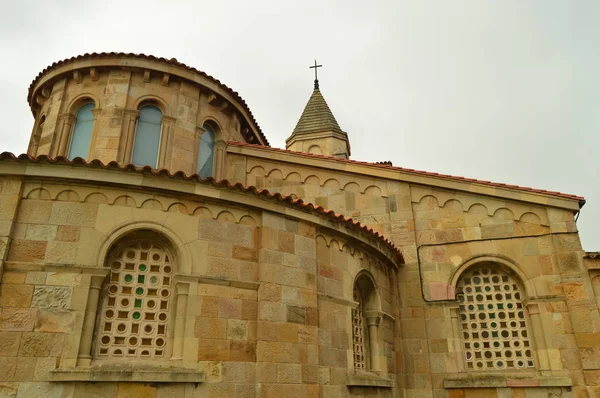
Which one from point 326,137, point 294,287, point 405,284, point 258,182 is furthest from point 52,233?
point 326,137

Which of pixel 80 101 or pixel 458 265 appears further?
pixel 80 101

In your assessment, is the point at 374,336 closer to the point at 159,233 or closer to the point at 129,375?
the point at 159,233

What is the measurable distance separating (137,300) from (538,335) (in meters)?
7.94

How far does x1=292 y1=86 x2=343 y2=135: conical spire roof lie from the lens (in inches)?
939

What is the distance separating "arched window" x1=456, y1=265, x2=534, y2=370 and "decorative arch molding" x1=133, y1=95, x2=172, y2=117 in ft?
26.3

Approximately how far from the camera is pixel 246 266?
7.22m

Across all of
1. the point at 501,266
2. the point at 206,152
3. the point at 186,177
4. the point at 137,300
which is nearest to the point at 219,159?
the point at 206,152

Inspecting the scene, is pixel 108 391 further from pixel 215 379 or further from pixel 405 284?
pixel 405 284

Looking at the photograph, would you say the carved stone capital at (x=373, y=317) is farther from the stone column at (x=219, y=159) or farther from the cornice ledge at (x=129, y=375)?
the stone column at (x=219, y=159)

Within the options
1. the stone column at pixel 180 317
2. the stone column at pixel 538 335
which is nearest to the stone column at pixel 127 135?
the stone column at pixel 180 317

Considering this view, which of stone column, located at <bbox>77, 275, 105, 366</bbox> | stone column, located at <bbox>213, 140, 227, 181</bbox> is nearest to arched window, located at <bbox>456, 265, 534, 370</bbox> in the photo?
stone column, located at <bbox>213, 140, 227, 181</bbox>

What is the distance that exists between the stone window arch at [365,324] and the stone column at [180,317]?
3.40 metres

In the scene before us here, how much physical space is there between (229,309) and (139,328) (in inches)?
49.3

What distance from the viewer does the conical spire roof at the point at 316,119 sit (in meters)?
23.9
